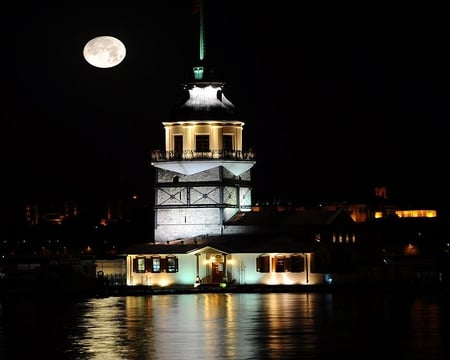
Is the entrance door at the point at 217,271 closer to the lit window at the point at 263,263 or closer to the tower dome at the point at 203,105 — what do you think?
the lit window at the point at 263,263

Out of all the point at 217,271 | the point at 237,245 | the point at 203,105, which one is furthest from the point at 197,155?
the point at 217,271

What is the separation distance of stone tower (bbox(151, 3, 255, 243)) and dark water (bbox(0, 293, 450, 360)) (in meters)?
15.6

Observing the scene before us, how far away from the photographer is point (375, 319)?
56781 mm

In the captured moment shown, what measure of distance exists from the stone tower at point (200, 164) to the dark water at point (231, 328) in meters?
15.6

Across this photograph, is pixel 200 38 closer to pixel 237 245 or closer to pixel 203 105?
pixel 203 105

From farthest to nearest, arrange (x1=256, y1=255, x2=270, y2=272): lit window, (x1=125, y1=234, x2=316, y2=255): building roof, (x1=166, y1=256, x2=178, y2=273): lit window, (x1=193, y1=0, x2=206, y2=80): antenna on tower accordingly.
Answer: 1. (x1=193, y1=0, x2=206, y2=80): antenna on tower
2. (x1=166, y1=256, x2=178, y2=273): lit window
3. (x1=125, y1=234, x2=316, y2=255): building roof
4. (x1=256, y1=255, x2=270, y2=272): lit window

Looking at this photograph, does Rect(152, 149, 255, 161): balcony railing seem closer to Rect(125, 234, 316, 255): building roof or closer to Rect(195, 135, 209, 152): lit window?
Rect(195, 135, 209, 152): lit window

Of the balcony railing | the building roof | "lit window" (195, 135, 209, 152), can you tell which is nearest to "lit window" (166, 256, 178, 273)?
the building roof

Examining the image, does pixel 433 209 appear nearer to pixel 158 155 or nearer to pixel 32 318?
pixel 158 155

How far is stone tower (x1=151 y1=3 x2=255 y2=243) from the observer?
291 feet

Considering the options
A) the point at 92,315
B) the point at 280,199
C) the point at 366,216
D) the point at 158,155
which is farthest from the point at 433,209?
the point at 92,315

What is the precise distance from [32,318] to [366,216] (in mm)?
104848

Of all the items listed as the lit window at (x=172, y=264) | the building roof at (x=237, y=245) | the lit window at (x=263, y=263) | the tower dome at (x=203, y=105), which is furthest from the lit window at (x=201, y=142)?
the lit window at (x=263, y=263)

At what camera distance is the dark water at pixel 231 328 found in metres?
45.3
